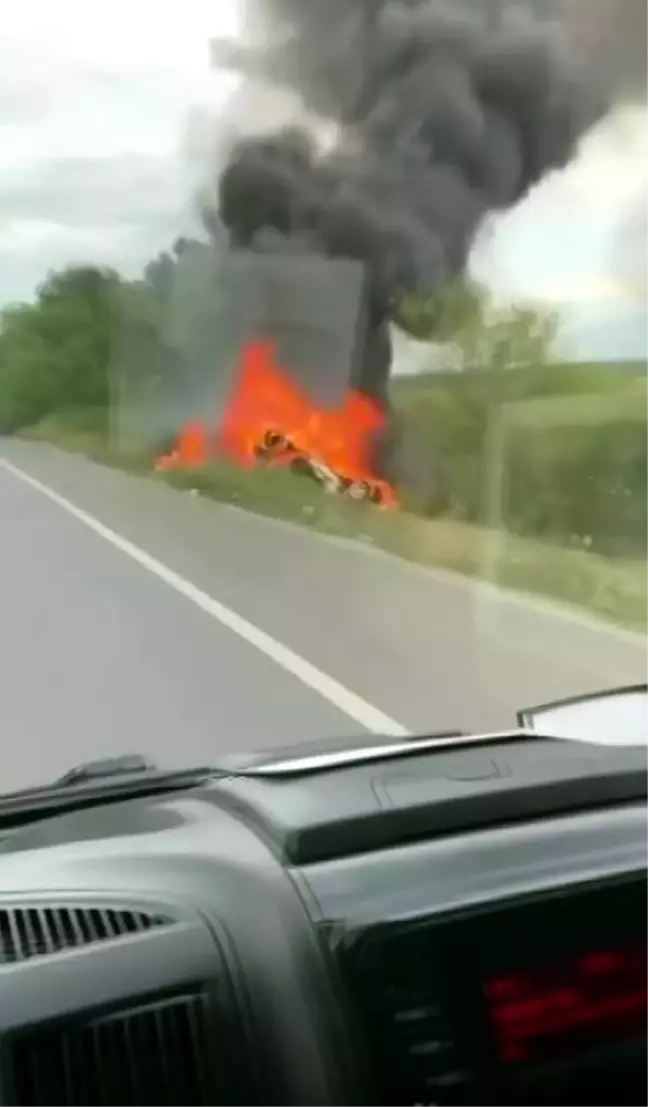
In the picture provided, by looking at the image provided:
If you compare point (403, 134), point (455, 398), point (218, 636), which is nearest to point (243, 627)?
point (218, 636)

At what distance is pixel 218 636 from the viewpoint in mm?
3441

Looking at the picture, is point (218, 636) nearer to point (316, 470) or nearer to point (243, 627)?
point (243, 627)

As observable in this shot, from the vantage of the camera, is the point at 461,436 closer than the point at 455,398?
Yes

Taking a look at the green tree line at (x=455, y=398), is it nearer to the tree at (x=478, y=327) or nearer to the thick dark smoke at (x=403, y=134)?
the tree at (x=478, y=327)

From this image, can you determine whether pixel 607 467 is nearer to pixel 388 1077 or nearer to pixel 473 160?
pixel 473 160

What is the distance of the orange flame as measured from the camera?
12.3 ft

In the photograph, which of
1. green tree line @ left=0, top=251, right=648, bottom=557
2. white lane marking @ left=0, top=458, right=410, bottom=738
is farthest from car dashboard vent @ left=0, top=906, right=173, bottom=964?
green tree line @ left=0, top=251, right=648, bottom=557

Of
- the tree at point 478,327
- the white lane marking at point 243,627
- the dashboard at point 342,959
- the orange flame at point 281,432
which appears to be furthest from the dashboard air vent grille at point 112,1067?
the tree at point 478,327

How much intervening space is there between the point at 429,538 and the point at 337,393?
54cm

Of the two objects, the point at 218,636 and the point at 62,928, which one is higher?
the point at 218,636

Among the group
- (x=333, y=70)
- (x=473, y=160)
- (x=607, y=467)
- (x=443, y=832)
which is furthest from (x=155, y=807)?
(x=473, y=160)

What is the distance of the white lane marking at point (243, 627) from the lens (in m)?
3.01

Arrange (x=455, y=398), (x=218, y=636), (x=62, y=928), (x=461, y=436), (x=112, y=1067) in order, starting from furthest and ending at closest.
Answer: (x=455, y=398) → (x=461, y=436) → (x=218, y=636) → (x=62, y=928) → (x=112, y=1067)

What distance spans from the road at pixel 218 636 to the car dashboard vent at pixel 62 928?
1079 mm
